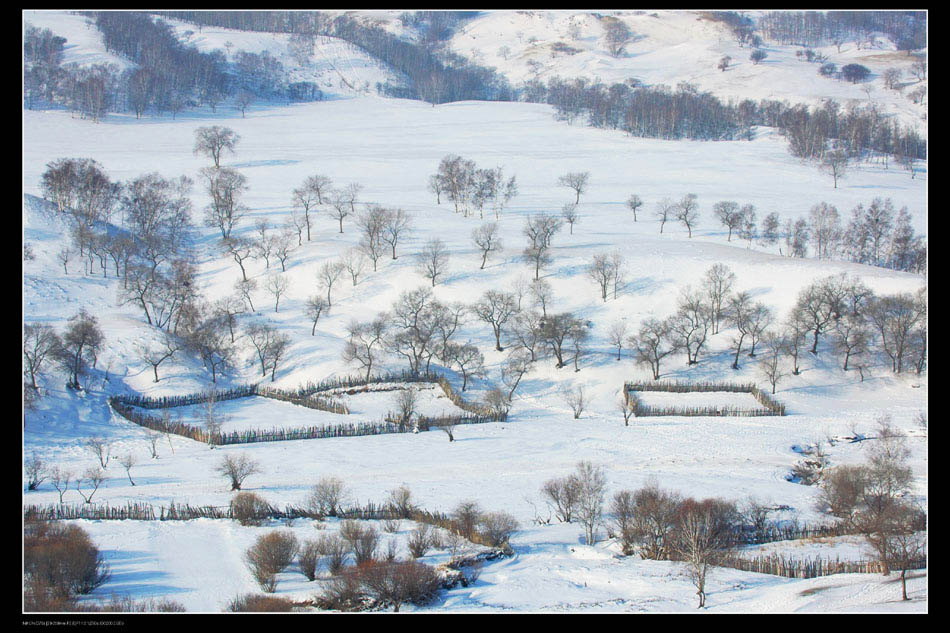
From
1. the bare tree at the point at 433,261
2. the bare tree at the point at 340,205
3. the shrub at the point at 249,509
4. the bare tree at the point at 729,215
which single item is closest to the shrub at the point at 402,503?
the shrub at the point at 249,509

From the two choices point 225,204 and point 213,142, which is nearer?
point 225,204

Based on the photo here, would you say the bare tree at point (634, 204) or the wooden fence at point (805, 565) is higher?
the bare tree at point (634, 204)

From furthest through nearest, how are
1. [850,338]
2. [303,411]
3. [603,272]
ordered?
[603,272] < [850,338] < [303,411]

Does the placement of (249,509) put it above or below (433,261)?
below

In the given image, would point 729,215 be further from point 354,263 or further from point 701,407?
point 354,263

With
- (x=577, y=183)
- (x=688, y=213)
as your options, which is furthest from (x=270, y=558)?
(x=577, y=183)

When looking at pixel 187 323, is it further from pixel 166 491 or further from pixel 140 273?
pixel 166 491

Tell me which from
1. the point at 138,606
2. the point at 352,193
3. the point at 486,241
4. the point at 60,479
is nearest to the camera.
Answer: the point at 138,606

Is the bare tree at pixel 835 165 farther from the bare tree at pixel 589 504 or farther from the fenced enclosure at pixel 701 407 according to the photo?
the bare tree at pixel 589 504
